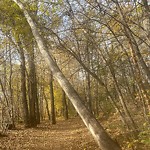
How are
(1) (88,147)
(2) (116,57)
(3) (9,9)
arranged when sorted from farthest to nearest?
(3) (9,9), (2) (116,57), (1) (88,147)

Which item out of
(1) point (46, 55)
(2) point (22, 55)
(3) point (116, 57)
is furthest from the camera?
(2) point (22, 55)

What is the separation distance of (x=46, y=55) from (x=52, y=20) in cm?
396

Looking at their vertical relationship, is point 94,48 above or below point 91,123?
above

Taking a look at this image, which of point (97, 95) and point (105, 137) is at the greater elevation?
point (97, 95)

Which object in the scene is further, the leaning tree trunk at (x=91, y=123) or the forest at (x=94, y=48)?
the forest at (x=94, y=48)

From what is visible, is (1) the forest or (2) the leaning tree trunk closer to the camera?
(2) the leaning tree trunk

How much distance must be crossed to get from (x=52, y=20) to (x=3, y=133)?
19.5 ft

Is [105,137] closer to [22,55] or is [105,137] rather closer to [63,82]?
[63,82]

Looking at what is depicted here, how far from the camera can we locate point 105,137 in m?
5.23

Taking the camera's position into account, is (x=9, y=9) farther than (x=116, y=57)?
Yes

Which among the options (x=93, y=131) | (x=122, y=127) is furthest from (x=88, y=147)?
(x=93, y=131)

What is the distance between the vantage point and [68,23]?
11352 mm

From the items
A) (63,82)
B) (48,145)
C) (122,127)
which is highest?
(63,82)

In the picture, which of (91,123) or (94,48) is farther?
(94,48)
